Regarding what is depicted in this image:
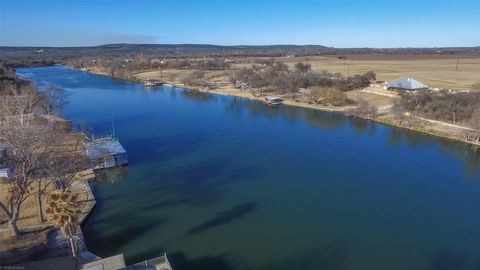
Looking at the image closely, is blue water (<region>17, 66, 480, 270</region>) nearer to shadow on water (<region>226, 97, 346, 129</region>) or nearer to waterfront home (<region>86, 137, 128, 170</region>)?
waterfront home (<region>86, 137, 128, 170</region>)

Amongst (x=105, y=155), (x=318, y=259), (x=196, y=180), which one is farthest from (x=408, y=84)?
(x=105, y=155)

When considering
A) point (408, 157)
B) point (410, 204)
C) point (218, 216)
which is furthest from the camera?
point (408, 157)

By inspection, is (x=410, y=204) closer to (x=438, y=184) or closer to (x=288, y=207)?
(x=438, y=184)

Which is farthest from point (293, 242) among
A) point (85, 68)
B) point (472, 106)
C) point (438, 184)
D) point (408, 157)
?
point (85, 68)

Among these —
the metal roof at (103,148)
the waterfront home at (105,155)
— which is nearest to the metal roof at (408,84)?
the metal roof at (103,148)

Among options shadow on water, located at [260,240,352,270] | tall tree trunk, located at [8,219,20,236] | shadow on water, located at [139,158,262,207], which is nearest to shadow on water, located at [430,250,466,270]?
shadow on water, located at [260,240,352,270]

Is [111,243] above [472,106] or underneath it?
underneath

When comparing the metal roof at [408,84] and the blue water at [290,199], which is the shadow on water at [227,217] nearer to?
the blue water at [290,199]

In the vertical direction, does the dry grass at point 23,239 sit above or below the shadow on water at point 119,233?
above
